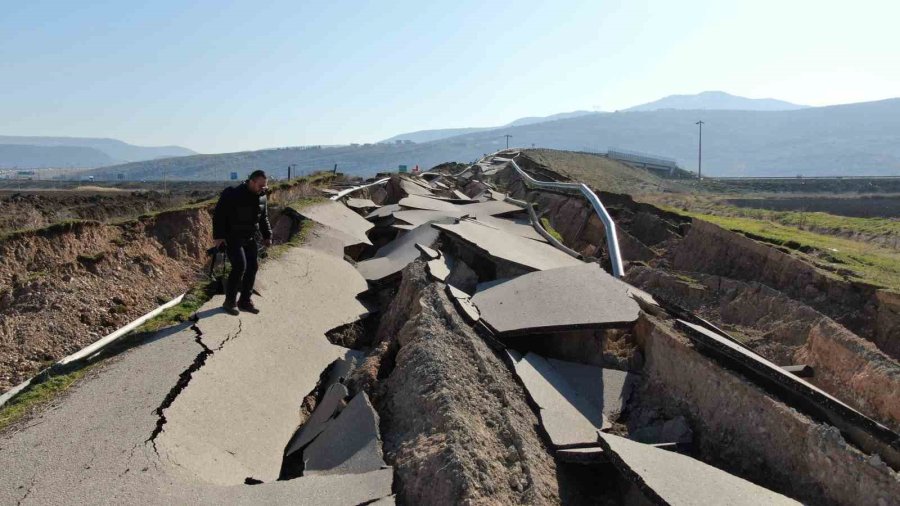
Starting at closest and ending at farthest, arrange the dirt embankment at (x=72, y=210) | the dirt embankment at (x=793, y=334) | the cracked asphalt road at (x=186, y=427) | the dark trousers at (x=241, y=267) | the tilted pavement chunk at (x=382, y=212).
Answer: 1. the cracked asphalt road at (x=186, y=427)
2. the dirt embankment at (x=793, y=334)
3. the dark trousers at (x=241, y=267)
4. the dirt embankment at (x=72, y=210)
5. the tilted pavement chunk at (x=382, y=212)

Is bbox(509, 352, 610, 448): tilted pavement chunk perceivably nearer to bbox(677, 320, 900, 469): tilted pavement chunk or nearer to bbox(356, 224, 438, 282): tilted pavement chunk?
bbox(677, 320, 900, 469): tilted pavement chunk

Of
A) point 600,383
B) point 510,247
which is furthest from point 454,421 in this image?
point 510,247

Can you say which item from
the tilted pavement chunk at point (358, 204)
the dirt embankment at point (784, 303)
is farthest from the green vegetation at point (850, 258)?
the tilted pavement chunk at point (358, 204)

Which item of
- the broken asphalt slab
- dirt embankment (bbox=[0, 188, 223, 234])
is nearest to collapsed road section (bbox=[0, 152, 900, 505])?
dirt embankment (bbox=[0, 188, 223, 234])

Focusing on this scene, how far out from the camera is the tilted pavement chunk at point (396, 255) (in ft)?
27.9

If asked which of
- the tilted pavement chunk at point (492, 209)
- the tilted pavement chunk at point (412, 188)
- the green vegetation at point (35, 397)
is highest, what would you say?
the tilted pavement chunk at point (412, 188)

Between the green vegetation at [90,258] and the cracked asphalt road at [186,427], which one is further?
the green vegetation at [90,258]

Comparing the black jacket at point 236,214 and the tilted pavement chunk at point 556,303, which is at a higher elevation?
the black jacket at point 236,214

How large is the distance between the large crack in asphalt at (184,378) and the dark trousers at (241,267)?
41 cm

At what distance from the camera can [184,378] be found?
178 inches

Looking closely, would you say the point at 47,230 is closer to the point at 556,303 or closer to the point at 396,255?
the point at 396,255

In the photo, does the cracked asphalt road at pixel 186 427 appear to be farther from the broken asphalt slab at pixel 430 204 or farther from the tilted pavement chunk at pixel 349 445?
the broken asphalt slab at pixel 430 204

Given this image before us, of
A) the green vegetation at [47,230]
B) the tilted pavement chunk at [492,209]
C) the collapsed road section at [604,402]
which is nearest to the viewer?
the collapsed road section at [604,402]

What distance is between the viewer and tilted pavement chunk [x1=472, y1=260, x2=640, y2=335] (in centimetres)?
591
